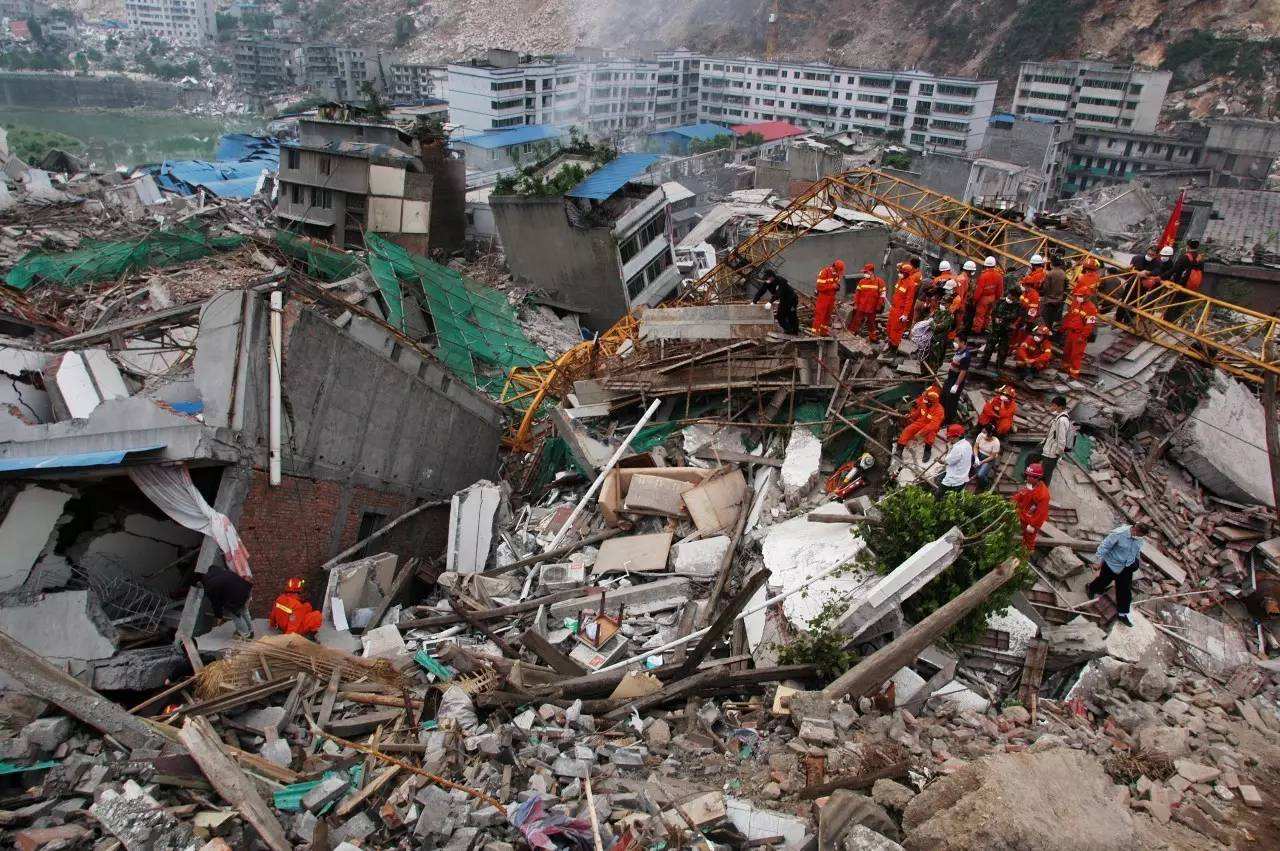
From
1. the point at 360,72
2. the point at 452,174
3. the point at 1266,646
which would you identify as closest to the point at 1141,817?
the point at 1266,646

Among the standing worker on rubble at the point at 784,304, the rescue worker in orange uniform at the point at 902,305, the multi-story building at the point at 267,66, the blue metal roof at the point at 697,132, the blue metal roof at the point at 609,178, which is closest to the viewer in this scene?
the rescue worker in orange uniform at the point at 902,305

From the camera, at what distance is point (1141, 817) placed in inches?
206

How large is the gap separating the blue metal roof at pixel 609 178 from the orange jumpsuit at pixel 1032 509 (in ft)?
56.0

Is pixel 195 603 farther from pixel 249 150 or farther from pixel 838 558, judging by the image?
pixel 249 150

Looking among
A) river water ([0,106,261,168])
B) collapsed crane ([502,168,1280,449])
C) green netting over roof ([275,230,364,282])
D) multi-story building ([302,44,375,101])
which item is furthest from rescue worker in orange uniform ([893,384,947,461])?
multi-story building ([302,44,375,101])

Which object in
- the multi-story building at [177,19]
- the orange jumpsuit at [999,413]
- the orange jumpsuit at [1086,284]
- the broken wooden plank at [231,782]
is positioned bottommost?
the broken wooden plank at [231,782]

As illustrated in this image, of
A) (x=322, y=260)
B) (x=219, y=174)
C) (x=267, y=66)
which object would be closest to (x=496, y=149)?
(x=219, y=174)

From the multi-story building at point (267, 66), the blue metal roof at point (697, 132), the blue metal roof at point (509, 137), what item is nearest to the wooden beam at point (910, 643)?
the blue metal roof at point (509, 137)

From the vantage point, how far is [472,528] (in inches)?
440

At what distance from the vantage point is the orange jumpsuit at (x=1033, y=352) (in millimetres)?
11086

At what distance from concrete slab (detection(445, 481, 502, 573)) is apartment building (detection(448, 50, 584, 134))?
54.3m

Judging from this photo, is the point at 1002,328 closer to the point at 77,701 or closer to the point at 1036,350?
the point at 1036,350

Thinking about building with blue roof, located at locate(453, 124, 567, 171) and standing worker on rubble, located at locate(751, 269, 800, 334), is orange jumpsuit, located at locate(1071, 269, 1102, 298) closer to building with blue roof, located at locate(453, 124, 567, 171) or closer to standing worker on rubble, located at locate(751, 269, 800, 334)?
standing worker on rubble, located at locate(751, 269, 800, 334)

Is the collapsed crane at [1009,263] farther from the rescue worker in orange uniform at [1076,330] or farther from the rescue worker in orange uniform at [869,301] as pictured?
the rescue worker in orange uniform at [869,301]
